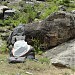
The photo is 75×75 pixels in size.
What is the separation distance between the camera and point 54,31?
1087 cm

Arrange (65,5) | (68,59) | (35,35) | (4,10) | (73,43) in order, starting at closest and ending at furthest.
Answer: (68,59), (73,43), (35,35), (4,10), (65,5)

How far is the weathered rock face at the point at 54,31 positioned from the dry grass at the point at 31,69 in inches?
66.4

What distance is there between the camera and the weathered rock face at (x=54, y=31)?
1083cm

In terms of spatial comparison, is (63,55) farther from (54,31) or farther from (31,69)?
(54,31)

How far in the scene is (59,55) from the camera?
31.7 feet

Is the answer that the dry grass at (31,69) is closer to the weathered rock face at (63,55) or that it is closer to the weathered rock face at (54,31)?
the weathered rock face at (63,55)

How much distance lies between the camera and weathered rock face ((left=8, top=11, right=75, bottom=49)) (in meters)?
10.8

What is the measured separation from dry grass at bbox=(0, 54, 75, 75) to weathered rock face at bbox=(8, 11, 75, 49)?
1688mm

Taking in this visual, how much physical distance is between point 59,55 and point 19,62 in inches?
51.4

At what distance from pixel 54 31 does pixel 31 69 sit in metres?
2.54

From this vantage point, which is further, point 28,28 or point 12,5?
point 12,5

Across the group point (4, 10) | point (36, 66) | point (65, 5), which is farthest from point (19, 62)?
point (65, 5)

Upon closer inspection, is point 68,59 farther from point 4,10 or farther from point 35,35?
point 4,10

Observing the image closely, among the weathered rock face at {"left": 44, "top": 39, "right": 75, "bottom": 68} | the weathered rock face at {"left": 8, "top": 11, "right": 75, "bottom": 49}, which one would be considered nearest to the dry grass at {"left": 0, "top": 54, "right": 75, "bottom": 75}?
the weathered rock face at {"left": 44, "top": 39, "right": 75, "bottom": 68}
